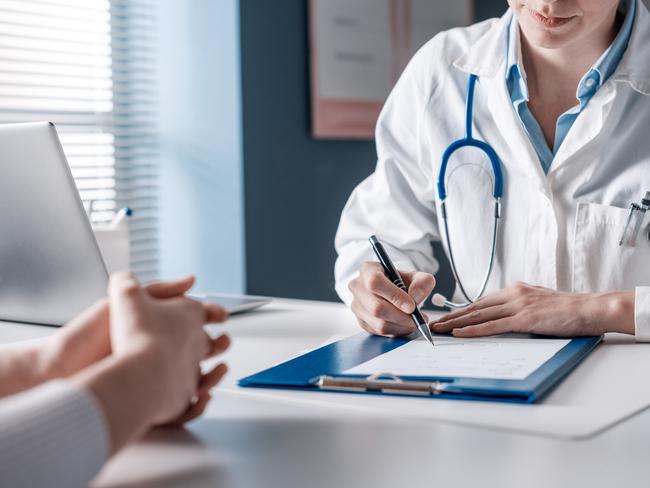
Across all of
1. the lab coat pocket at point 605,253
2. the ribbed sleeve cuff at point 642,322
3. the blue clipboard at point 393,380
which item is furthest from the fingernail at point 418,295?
the lab coat pocket at point 605,253

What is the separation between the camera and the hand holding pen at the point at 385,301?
113 centimetres

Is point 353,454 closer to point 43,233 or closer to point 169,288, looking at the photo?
point 169,288

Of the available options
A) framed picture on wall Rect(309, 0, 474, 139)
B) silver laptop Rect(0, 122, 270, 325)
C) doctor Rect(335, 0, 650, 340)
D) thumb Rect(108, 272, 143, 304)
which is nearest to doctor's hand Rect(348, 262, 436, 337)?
doctor Rect(335, 0, 650, 340)

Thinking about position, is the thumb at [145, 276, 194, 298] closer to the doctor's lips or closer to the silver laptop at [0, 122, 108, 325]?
the silver laptop at [0, 122, 108, 325]

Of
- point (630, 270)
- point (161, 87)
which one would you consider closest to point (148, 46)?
point (161, 87)

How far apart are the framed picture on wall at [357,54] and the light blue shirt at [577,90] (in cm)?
147

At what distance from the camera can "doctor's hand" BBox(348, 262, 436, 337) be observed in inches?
44.4

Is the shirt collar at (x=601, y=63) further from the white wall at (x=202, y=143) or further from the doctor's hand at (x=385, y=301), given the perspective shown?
the white wall at (x=202, y=143)

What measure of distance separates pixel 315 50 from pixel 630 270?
1757 mm

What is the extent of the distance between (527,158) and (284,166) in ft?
4.98

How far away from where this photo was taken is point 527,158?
4.86 ft

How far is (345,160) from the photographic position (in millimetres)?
3188

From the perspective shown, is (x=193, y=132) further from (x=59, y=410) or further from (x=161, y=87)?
(x=59, y=410)

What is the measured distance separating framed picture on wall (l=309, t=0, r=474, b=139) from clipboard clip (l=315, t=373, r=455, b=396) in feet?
7.12
